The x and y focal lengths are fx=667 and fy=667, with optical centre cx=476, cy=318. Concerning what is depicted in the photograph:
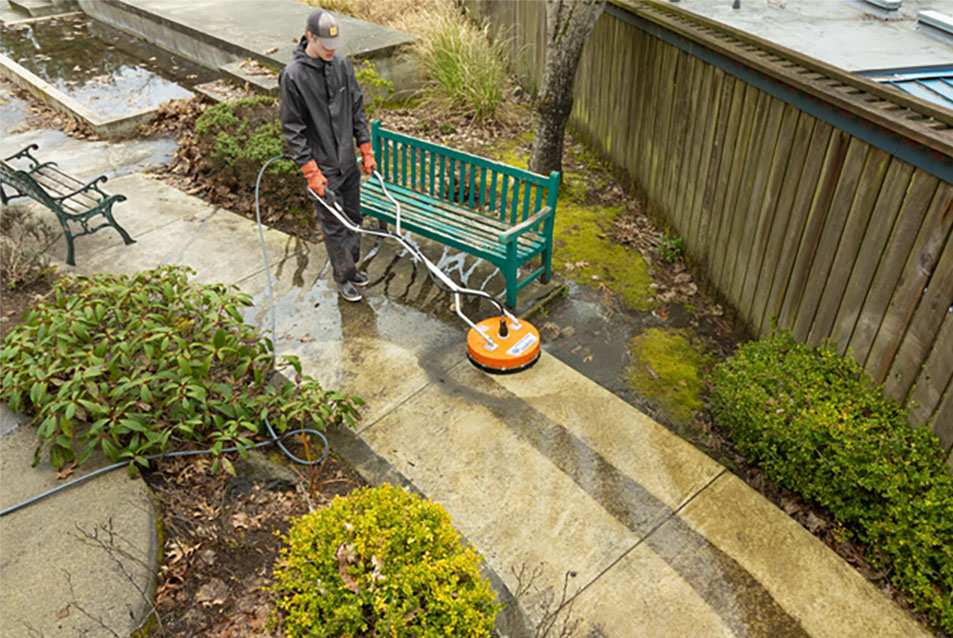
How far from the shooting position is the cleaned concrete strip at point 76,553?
9.43 feet

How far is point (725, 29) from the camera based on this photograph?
18.1 feet

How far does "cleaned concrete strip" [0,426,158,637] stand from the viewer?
2.87m

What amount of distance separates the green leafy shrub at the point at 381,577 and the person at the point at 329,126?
109 inches

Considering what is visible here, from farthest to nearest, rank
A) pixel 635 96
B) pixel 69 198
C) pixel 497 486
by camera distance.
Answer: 1. pixel 635 96
2. pixel 69 198
3. pixel 497 486

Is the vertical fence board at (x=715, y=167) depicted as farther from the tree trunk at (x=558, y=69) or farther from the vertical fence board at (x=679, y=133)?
the tree trunk at (x=558, y=69)

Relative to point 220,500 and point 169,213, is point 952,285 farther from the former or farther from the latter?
point 169,213

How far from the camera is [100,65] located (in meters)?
11.8

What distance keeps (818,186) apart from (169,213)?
5.87 m

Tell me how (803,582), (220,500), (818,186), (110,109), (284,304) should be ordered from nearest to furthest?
1. (803,582)
2. (220,500)
3. (818,186)
4. (284,304)
5. (110,109)

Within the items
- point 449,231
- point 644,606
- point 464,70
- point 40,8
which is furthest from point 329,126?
point 40,8

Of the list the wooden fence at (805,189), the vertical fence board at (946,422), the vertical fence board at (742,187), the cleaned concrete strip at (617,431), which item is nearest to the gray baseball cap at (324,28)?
the cleaned concrete strip at (617,431)

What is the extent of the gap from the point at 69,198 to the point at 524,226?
4289 millimetres

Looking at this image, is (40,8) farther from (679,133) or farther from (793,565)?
(793,565)

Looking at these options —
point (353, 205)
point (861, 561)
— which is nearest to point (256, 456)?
point (353, 205)
